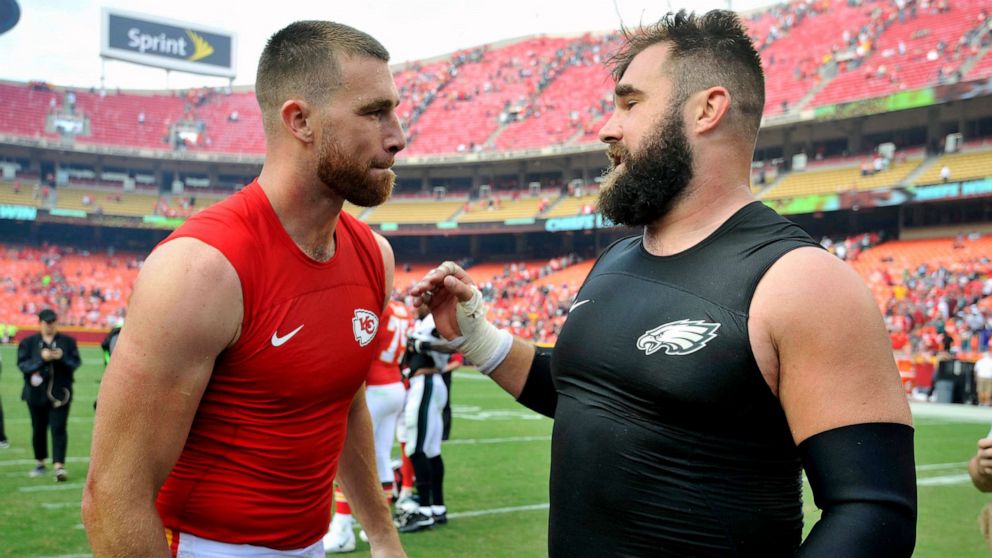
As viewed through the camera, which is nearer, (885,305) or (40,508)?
(40,508)

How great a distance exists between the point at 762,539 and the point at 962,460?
1121cm

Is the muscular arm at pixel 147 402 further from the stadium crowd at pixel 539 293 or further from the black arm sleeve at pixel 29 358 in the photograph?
the stadium crowd at pixel 539 293

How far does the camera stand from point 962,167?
29250 mm

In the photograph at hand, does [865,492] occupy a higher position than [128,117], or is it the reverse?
[128,117]

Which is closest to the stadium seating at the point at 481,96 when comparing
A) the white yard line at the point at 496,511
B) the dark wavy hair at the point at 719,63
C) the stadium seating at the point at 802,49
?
the stadium seating at the point at 802,49

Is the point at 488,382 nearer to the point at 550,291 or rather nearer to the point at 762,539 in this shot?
the point at 550,291

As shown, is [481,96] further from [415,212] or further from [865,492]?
[865,492]

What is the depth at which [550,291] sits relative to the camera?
119 ft

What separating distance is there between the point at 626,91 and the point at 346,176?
913 millimetres

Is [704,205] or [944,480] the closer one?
[704,205]

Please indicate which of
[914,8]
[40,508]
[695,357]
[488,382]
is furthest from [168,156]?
[695,357]

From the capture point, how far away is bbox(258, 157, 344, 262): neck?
8.68 ft

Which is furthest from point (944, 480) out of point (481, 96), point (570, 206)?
point (481, 96)

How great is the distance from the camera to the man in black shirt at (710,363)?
5.94ft
